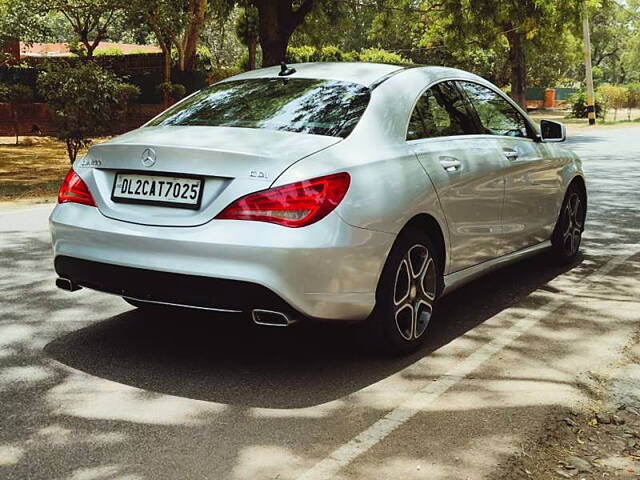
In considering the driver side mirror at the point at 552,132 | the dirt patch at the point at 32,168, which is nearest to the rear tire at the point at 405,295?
the driver side mirror at the point at 552,132

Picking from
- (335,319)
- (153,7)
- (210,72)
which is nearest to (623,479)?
(335,319)

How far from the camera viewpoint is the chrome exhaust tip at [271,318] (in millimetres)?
4520

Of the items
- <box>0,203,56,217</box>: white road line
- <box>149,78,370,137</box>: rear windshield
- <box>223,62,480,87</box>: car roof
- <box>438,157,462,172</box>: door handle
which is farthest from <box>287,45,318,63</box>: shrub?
<box>438,157,462,172</box>: door handle

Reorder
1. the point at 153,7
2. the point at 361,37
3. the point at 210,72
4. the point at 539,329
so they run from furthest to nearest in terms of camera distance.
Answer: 1. the point at 361,37
2. the point at 210,72
3. the point at 153,7
4. the point at 539,329

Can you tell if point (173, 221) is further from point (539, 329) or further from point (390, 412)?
point (539, 329)

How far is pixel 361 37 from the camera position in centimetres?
7744

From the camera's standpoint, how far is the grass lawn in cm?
1420

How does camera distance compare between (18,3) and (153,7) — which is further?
(18,3)

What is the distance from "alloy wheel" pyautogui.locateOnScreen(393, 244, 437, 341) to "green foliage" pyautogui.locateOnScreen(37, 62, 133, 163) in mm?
11842

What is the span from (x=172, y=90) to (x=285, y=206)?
26.5 m

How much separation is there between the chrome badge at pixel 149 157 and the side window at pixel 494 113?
2.41 m

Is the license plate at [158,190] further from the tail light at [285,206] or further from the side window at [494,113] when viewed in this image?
the side window at [494,113]

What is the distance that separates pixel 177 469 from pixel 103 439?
0.48 metres

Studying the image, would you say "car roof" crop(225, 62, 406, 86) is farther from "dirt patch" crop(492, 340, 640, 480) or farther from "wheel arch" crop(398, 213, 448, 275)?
"dirt patch" crop(492, 340, 640, 480)
